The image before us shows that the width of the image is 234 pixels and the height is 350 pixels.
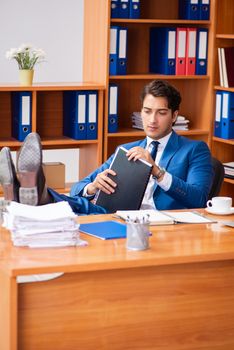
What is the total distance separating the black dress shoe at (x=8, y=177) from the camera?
121 inches

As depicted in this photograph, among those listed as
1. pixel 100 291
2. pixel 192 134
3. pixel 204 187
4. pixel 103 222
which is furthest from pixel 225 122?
pixel 100 291

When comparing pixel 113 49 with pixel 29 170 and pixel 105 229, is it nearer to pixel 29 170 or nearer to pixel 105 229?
pixel 29 170

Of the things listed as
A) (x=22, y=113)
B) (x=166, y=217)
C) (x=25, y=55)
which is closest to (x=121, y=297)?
(x=166, y=217)

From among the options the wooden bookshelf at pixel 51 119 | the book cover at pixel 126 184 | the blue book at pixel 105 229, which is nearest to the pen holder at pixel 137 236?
the blue book at pixel 105 229

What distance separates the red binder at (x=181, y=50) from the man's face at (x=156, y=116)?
4.82 feet

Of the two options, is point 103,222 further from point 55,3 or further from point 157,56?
point 55,3

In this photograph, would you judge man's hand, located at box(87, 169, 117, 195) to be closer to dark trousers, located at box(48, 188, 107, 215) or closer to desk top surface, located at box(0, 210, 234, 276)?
dark trousers, located at box(48, 188, 107, 215)

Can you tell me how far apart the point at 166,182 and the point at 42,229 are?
961mm

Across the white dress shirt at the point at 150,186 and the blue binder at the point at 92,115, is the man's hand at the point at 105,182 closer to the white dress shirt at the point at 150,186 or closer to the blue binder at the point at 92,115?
the white dress shirt at the point at 150,186

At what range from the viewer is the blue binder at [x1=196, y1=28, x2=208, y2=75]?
5.07m


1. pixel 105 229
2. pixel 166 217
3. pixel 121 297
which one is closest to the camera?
pixel 121 297

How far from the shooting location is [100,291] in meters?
2.50

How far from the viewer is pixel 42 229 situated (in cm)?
259

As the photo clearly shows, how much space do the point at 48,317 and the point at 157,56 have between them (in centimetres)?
302
